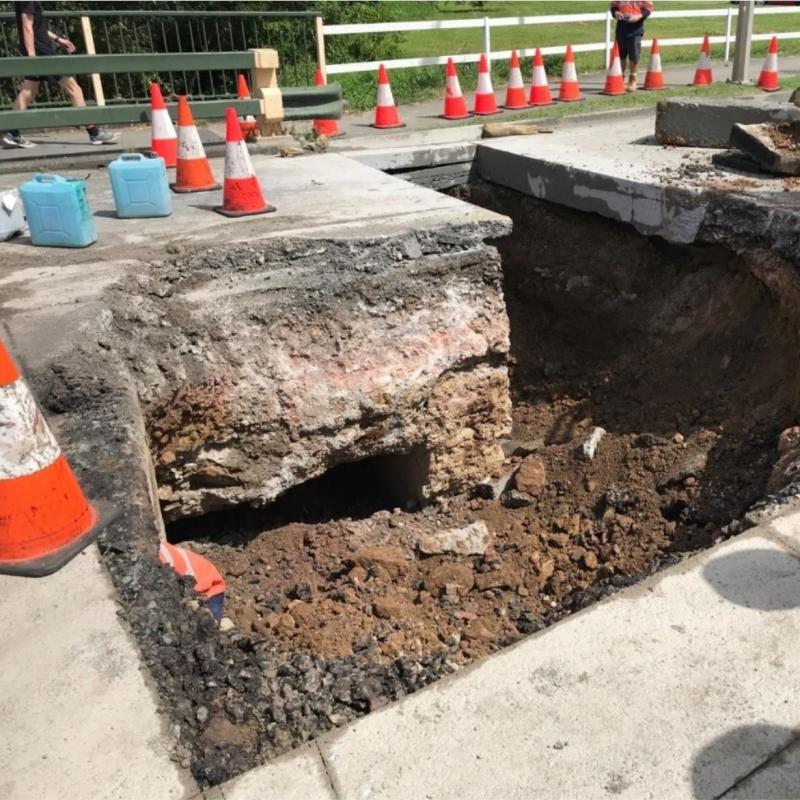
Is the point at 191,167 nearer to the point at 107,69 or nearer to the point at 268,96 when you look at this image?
the point at 107,69

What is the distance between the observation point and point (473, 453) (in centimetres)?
491

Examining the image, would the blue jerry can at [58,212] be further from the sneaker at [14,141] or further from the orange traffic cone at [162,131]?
the sneaker at [14,141]

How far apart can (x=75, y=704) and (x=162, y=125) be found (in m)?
5.00

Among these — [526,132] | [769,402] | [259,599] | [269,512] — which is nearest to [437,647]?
[259,599]

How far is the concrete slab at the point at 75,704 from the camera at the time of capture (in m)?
1.75

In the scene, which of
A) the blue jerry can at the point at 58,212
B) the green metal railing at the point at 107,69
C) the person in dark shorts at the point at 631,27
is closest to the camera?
the blue jerry can at the point at 58,212

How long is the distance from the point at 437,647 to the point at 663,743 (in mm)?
1662

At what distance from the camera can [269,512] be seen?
16.2 ft

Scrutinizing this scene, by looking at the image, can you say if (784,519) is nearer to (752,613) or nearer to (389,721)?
(752,613)

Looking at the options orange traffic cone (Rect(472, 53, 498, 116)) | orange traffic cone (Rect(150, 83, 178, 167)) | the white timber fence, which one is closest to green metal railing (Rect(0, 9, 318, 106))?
the white timber fence

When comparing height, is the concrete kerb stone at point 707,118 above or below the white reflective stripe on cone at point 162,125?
below

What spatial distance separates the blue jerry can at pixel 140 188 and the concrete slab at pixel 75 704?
9.80 ft

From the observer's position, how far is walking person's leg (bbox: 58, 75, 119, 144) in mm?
7750

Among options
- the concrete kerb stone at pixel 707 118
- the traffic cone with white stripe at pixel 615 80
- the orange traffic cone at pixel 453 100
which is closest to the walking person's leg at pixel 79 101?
the orange traffic cone at pixel 453 100
